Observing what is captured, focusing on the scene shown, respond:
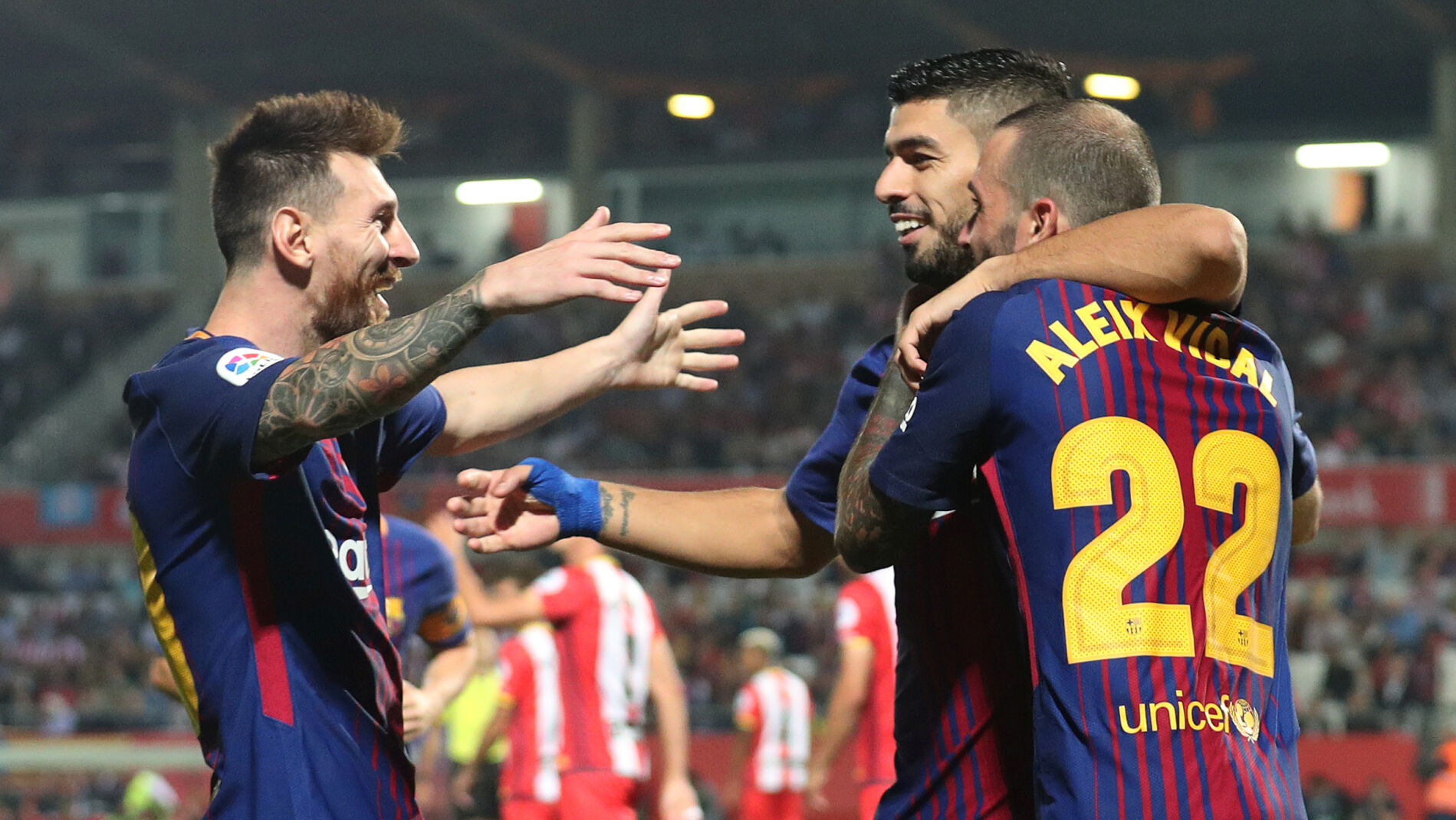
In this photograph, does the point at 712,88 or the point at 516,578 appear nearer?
the point at 516,578

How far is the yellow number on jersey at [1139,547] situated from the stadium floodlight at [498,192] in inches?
986

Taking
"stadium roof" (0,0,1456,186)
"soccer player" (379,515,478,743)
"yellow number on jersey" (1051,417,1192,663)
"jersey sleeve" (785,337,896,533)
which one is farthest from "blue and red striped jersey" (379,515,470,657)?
"stadium roof" (0,0,1456,186)

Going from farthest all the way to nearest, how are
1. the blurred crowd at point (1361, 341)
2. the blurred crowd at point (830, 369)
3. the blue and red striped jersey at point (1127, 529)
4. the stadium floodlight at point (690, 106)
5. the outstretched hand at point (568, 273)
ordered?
1. the stadium floodlight at point (690, 106)
2. the blurred crowd at point (830, 369)
3. the blurred crowd at point (1361, 341)
4. the outstretched hand at point (568, 273)
5. the blue and red striped jersey at point (1127, 529)

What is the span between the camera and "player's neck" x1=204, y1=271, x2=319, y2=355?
10.0 ft

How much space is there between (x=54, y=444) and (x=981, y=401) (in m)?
24.7

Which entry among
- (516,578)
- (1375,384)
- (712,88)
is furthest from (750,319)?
(516,578)

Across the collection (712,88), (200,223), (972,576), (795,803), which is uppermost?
(712,88)

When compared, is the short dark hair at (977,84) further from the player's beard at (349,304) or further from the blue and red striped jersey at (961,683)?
the player's beard at (349,304)

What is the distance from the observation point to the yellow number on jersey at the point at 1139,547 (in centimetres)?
238

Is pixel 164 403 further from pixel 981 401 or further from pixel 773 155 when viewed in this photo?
pixel 773 155

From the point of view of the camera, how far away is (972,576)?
110 inches

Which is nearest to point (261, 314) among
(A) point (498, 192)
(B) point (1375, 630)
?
(B) point (1375, 630)

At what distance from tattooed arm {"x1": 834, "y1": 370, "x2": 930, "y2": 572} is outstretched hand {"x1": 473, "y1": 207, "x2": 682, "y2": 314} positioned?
19.2 inches

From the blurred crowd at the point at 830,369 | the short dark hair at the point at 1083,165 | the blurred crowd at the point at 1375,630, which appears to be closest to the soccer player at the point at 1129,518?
the short dark hair at the point at 1083,165
